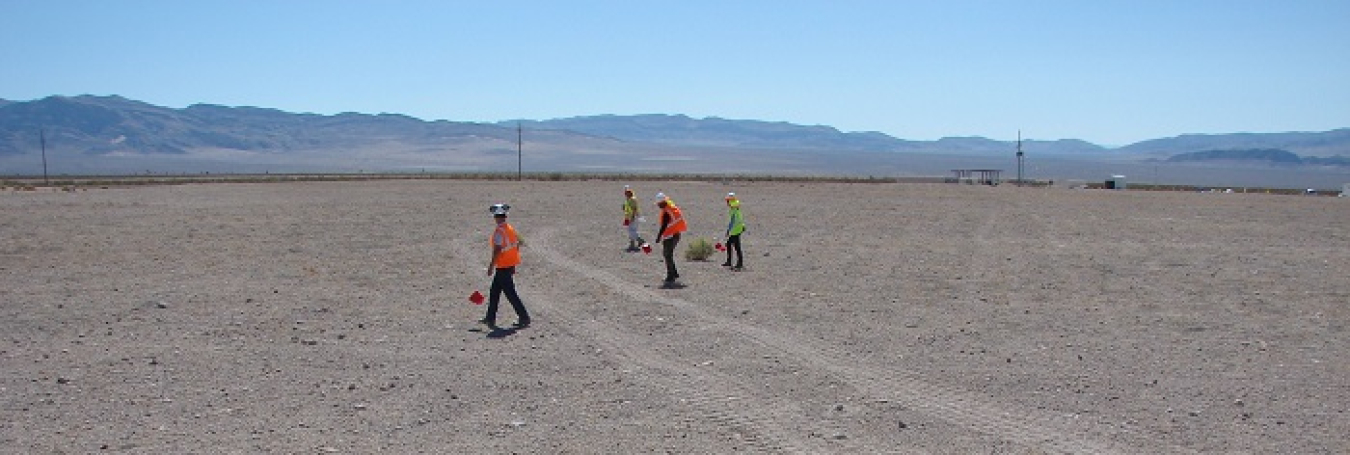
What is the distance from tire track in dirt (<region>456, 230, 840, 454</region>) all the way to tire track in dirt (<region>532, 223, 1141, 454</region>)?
0.03 m

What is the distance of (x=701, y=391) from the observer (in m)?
9.97

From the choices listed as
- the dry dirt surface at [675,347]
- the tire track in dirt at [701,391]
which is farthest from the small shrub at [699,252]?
the tire track in dirt at [701,391]

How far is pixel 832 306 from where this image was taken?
14.8 meters

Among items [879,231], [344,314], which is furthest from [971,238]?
[344,314]

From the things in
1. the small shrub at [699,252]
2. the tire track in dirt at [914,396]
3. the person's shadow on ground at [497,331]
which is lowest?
the tire track in dirt at [914,396]

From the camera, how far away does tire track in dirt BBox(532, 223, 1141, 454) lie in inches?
335

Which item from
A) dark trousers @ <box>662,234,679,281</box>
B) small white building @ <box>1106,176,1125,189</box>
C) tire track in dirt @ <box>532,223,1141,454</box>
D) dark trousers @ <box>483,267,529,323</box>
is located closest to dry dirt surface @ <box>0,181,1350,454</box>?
tire track in dirt @ <box>532,223,1141,454</box>

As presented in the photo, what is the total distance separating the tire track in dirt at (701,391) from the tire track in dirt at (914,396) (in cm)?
3

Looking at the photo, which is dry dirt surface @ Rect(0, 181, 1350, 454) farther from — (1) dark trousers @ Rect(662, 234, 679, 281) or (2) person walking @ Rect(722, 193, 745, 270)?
(1) dark trousers @ Rect(662, 234, 679, 281)

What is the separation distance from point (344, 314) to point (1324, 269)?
14861mm

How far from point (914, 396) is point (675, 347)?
9.14ft

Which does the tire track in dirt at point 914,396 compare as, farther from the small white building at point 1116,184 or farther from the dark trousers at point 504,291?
the small white building at point 1116,184

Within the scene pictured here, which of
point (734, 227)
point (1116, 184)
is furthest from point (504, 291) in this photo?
point (1116, 184)

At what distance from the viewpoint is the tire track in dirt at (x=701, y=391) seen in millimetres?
8492
